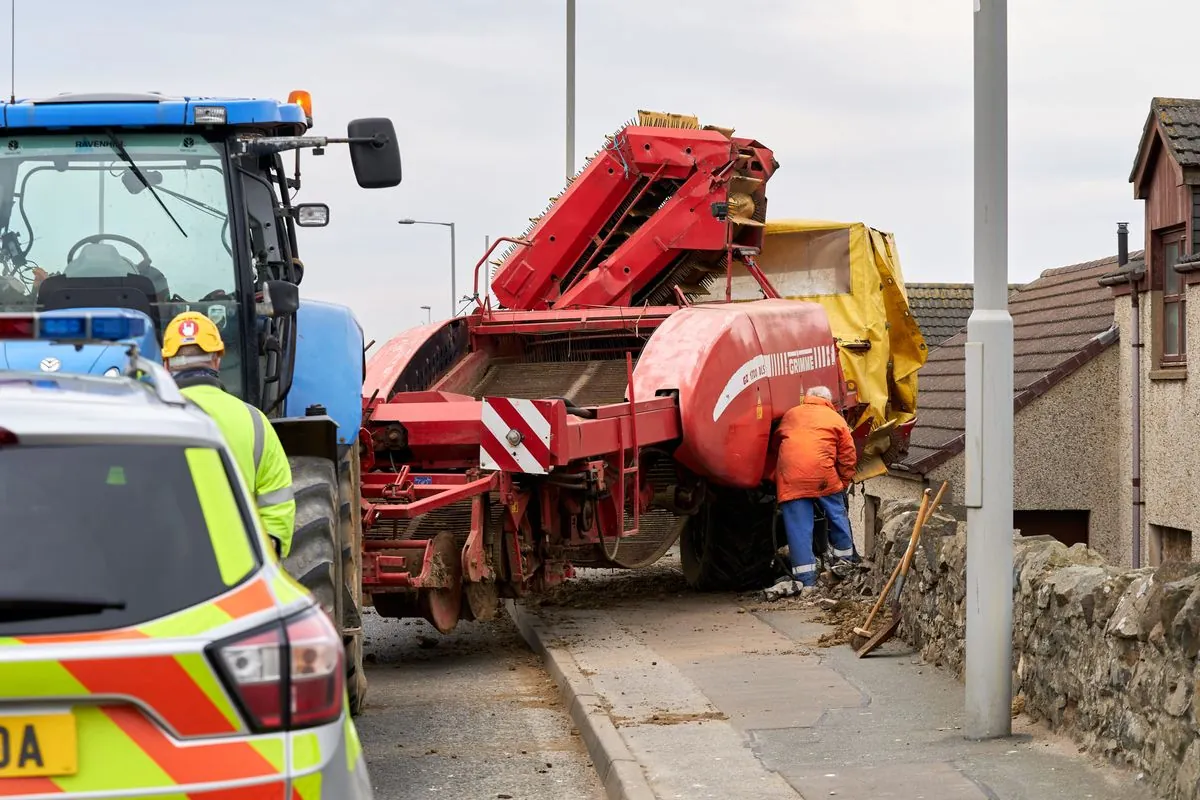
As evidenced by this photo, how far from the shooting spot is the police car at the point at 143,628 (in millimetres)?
3426

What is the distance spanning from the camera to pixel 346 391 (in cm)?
851

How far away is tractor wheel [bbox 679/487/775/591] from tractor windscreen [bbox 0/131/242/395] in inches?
271

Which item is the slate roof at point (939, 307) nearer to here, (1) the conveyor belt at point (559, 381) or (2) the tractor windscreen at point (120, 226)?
(1) the conveyor belt at point (559, 381)

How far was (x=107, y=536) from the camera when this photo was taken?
11.5ft

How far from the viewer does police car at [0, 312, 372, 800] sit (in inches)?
135

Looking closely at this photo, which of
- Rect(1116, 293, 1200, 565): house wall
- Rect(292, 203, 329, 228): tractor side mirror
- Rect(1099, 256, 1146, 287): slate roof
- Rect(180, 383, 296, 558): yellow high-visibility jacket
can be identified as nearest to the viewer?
Rect(180, 383, 296, 558): yellow high-visibility jacket


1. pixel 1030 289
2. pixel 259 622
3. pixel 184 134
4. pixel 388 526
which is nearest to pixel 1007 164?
pixel 184 134

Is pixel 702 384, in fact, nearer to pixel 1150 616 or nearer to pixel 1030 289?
pixel 1150 616

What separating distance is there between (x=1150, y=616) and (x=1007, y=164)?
2.25 meters

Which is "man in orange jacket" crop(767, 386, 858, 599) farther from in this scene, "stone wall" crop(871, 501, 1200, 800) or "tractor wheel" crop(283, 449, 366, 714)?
"tractor wheel" crop(283, 449, 366, 714)

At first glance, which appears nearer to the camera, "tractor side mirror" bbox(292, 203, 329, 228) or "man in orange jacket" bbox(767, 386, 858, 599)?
"tractor side mirror" bbox(292, 203, 329, 228)

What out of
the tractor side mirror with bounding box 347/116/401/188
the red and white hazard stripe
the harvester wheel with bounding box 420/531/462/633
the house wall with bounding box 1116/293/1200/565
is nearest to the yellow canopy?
the house wall with bounding box 1116/293/1200/565

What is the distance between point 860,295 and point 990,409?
8.57m

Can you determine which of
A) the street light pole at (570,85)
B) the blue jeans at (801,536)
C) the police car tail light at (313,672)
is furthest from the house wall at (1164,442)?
the police car tail light at (313,672)
